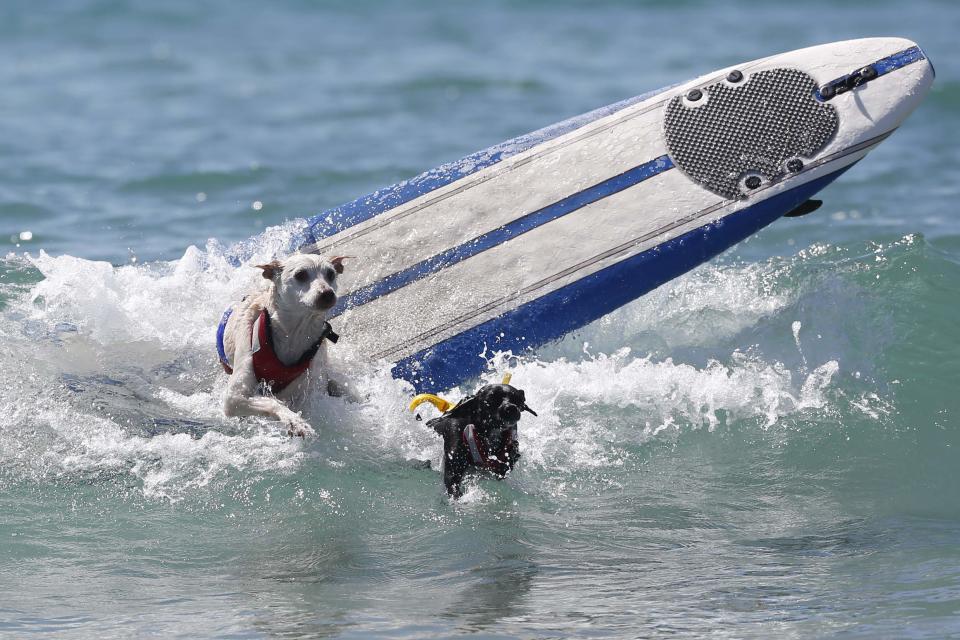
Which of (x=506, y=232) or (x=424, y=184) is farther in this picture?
(x=424, y=184)

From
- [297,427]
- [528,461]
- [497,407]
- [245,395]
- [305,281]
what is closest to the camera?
[497,407]

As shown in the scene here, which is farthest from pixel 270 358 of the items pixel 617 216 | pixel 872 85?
pixel 872 85

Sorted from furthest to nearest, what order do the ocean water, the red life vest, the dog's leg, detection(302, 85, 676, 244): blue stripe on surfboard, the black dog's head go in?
detection(302, 85, 676, 244): blue stripe on surfboard, the red life vest, the dog's leg, the black dog's head, the ocean water

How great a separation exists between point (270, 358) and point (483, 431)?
1.30 meters

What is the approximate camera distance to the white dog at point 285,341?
624cm

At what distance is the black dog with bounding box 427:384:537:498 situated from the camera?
5883mm

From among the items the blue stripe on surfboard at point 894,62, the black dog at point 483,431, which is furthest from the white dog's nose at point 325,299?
the blue stripe on surfboard at point 894,62

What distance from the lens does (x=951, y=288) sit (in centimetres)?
912

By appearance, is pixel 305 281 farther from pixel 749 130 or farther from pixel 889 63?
pixel 889 63

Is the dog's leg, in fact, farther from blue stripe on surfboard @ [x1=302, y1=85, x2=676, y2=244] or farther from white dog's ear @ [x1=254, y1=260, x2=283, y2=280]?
blue stripe on surfboard @ [x1=302, y1=85, x2=676, y2=244]

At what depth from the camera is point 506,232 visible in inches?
303

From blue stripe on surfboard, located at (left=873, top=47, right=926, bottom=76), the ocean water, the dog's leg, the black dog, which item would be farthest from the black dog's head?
blue stripe on surfboard, located at (left=873, top=47, right=926, bottom=76)

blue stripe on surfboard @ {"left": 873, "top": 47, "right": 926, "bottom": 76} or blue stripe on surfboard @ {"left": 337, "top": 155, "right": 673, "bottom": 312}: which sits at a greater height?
blue stripe on surfboard @ {"left": 873, "top": 47, "right": 926, "bottom": 76}

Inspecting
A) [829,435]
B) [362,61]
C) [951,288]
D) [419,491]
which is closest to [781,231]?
[951,288]
